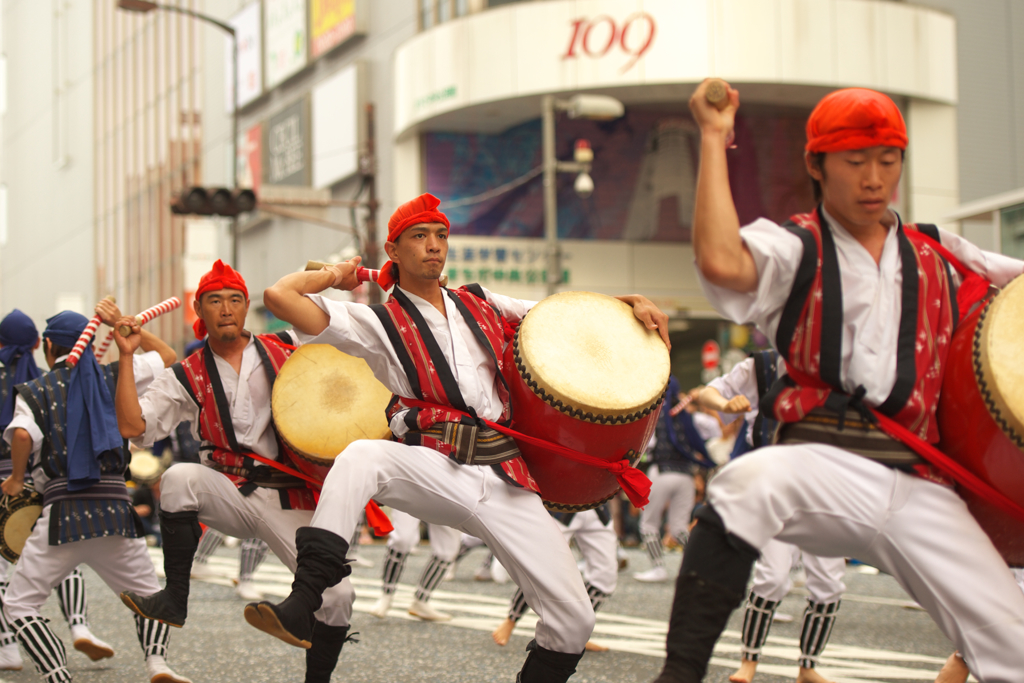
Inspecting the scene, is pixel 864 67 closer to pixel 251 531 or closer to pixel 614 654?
pixel 614 654

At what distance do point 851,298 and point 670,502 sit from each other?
8.49 meters

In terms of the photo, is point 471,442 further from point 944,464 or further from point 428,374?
point 944,464

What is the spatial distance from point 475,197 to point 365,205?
17.3 ft

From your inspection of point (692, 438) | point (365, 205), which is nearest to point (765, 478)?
point (692, 438)

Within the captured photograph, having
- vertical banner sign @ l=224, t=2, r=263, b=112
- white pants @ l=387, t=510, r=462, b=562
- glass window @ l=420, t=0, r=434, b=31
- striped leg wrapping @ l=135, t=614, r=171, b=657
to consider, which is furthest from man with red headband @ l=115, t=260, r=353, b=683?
vertical banner sign @ l=224, t=2, r=263, b=112

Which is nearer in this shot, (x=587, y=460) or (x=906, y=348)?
(x=906, y=348)

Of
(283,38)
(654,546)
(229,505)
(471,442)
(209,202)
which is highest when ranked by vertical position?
(283,38)

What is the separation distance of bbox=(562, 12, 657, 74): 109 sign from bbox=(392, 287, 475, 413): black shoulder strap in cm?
1613

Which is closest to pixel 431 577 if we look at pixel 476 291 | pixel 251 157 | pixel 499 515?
pixel 476 291

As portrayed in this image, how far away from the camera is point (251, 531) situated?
15.6 ft

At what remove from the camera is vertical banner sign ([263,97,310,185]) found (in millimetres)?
25594

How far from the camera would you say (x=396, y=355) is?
3.84m

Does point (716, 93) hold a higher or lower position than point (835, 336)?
higher

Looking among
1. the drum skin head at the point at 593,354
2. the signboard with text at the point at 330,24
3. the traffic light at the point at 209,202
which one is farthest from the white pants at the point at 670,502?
the signboard with text at the point at 330,24
